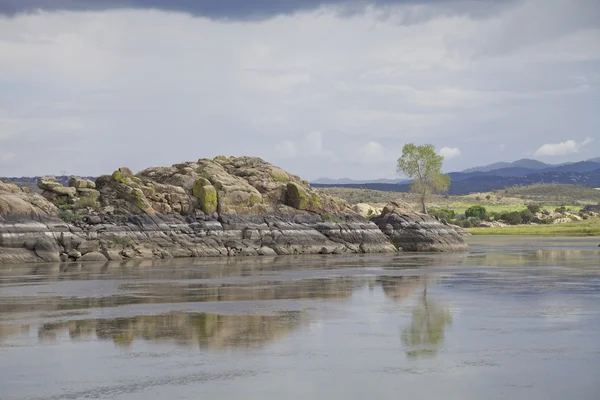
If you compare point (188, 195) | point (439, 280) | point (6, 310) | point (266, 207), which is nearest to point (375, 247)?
point (266, 207)

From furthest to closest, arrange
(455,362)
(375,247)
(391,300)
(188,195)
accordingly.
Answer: (375,247), (188,195), (391,300), (455,362)

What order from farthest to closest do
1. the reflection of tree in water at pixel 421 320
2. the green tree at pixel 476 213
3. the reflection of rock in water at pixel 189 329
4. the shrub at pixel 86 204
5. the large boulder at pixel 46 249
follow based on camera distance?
the green tree at pixel 476 213
the shrub at pixel 86 204
the large boulder at pixel 46 249
the reflection of rock in water at pixel 189 329
the reflection of tree in water at pixel 421 320

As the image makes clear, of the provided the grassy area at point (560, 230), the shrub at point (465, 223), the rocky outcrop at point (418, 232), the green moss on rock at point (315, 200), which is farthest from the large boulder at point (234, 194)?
the shrub at point (465, 223)

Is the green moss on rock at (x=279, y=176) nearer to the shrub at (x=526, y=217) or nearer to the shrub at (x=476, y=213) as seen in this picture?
the shrub at (x=526, y=217)

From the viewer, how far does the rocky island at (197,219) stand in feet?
190

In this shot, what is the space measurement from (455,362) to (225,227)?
48.1 meters

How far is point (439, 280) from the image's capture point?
42.4 metres

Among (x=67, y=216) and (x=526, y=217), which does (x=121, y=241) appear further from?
(x=526, y=217)

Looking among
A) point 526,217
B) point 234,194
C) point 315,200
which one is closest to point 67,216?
point 234,194

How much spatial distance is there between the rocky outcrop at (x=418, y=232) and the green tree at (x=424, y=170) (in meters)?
27.5

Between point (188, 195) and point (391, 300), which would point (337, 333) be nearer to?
point (391, 300)

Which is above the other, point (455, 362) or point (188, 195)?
point (188, 195)

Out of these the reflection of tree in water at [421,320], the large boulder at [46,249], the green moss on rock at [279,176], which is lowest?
the reflection of tree in water at [421,320]

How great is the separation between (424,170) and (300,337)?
8598 cm
